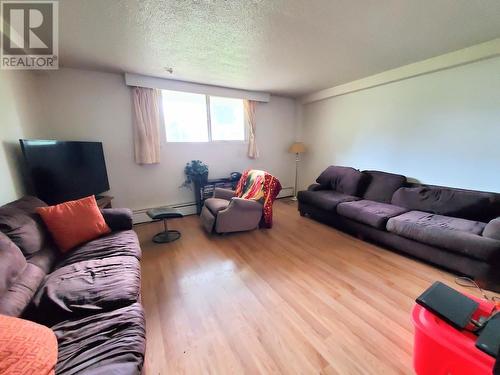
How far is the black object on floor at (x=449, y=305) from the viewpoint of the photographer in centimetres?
107

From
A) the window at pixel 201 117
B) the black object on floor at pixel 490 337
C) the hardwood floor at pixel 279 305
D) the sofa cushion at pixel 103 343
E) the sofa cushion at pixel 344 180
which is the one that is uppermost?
the window at pixel 201 117

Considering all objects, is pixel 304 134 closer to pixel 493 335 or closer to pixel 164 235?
pixel 164 235

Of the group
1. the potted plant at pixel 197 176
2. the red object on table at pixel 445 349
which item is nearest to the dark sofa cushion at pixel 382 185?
the red object on table at pixel 445 349

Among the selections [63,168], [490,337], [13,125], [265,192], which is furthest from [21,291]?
[265,192]

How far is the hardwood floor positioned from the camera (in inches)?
50.5

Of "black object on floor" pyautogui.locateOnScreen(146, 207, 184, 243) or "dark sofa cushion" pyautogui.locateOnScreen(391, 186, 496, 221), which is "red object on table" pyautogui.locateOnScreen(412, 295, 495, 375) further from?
"black object on floor" pyautogui.locateOnScreen(146, 207, 184, 243)

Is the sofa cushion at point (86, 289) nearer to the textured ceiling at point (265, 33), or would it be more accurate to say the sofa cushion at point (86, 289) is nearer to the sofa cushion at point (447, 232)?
the textured ceiling at point (265, 33)

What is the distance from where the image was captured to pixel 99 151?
3.01 m

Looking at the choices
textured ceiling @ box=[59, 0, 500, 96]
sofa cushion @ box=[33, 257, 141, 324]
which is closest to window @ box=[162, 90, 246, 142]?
textured ceiling @ box=[59, 0, 500, 96]

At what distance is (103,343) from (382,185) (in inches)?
143

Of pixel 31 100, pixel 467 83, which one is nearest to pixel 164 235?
pixel 31 100

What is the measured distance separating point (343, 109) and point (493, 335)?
3877 mm

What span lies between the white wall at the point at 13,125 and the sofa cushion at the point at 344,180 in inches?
164

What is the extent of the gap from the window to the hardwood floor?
6.57 ft
